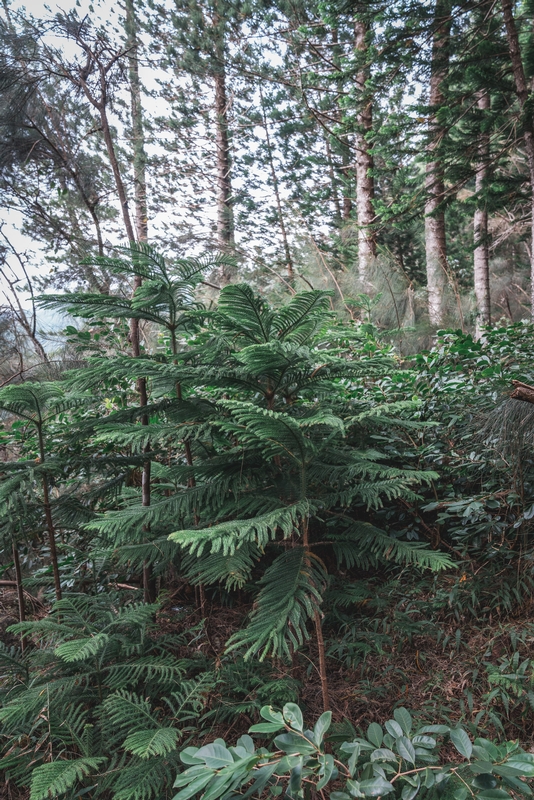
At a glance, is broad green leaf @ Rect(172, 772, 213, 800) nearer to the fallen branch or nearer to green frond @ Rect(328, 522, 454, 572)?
green frond @ Rect(328, 522, 454, 572)

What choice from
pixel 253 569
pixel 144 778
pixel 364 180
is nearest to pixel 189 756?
pixel 144 778

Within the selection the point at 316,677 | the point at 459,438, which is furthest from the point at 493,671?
the point at 459,438

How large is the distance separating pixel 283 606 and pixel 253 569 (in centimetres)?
115

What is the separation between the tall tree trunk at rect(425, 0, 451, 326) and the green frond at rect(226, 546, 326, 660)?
14.0 feet

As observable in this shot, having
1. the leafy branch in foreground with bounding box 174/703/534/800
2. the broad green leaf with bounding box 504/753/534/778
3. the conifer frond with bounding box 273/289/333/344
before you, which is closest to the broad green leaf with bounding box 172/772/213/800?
the leafy branch in foreground with bounding box 174/703/534/800

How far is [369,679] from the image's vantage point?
6.13 ft

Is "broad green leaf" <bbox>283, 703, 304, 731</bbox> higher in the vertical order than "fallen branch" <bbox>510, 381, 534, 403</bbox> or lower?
lower

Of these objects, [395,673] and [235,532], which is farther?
[395,673]

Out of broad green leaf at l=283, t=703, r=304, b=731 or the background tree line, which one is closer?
broad green leaf at l=283, t=703, r=304, b=731

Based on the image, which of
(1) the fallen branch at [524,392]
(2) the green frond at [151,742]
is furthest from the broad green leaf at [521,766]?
(1) the fallen branch at [524,392]

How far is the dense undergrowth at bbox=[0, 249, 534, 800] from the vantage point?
1473 millimetres

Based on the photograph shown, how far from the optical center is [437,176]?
4.80 metres

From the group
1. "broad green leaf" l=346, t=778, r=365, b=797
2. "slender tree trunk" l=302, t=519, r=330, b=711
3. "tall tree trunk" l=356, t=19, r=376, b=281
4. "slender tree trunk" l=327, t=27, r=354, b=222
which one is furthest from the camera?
"slender tree trunk" l=327, t=27, r=354, b=222

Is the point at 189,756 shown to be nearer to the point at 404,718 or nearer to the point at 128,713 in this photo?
the point at 404,718
